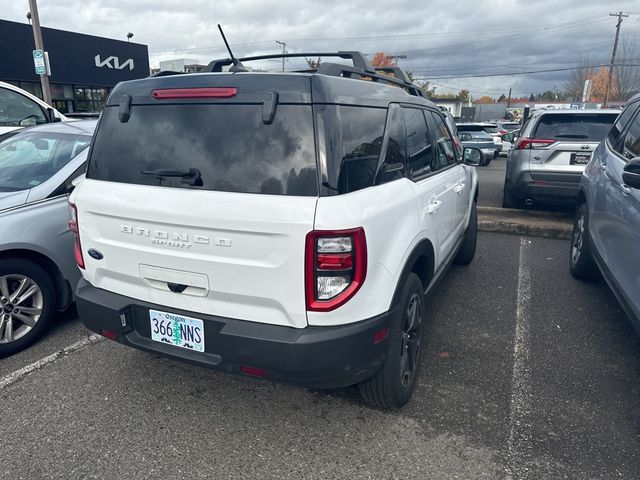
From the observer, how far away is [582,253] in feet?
15.4

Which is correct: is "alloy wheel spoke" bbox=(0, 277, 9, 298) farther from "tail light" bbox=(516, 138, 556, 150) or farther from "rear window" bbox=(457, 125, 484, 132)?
"rear window" bbox=(457, 125, 484, 132)

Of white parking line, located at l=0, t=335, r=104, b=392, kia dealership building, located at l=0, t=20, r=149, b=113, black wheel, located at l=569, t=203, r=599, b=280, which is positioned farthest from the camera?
kia dealership building, located at l=0, t=20, r=149, b=113

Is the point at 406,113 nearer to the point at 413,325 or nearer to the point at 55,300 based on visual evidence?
the point at 413,325

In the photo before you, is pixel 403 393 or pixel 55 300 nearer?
pixel 403 393

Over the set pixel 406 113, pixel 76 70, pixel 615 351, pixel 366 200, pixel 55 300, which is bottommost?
pixel 615 351

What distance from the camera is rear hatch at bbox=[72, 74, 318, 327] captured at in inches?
85.4

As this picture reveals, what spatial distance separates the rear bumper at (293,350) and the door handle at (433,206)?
92 centimetres

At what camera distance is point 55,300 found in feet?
12.0

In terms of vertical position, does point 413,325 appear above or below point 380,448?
above

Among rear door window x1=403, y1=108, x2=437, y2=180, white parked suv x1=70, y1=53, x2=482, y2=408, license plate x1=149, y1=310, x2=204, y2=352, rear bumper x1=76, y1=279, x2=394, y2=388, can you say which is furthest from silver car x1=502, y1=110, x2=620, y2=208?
license plate x1=149, y1=310, x2=204, y2=352

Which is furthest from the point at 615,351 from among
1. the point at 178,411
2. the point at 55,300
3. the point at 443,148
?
the point at 55,300

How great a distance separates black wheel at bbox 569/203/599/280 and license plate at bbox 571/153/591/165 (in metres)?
1.91

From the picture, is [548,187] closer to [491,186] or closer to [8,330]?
[491,186]

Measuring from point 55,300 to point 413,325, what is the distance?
271cm
